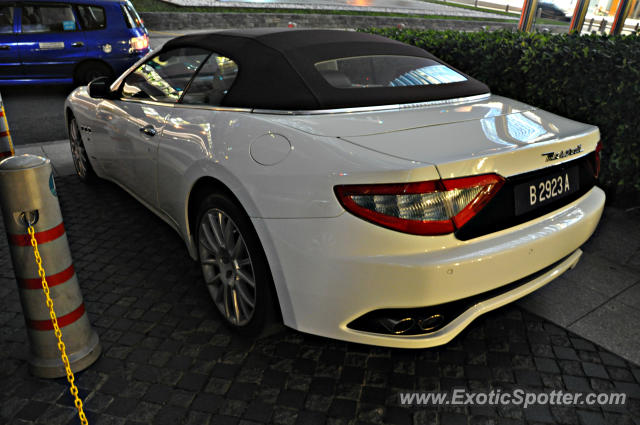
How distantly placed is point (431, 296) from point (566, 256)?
3.24 feet

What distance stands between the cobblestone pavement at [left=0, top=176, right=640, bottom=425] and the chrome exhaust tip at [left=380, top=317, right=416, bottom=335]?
0.41 metres

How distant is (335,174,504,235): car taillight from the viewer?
6.65 feet

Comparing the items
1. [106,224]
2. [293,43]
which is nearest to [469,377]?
[293,43]

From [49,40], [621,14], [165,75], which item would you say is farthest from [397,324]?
[621,14]

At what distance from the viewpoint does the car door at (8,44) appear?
9320 millimetres

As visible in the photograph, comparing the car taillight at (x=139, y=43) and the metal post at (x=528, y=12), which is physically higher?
the metal post at (x=528, y=12)

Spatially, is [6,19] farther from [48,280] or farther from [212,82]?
[48,280]

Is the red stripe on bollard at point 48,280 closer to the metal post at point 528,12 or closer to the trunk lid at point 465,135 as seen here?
the trunk lid at point 465,135

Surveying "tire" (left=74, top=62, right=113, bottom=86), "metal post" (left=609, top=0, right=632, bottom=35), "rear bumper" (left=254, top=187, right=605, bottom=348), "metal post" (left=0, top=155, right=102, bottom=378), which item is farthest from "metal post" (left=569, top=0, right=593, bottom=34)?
"metal post" (left=0, top=155, right=102, bottom=378)

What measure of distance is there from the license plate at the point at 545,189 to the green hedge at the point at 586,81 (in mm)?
1977

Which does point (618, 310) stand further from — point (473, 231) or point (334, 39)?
point (334, 39)

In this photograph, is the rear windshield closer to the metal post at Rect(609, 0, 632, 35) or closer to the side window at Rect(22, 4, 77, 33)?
the metal post at Rect(609, 0, 632, 35)

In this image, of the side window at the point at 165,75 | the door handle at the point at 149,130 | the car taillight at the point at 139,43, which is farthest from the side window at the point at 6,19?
the door handle at the point at 149,130

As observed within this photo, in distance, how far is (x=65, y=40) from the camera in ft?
31.7
